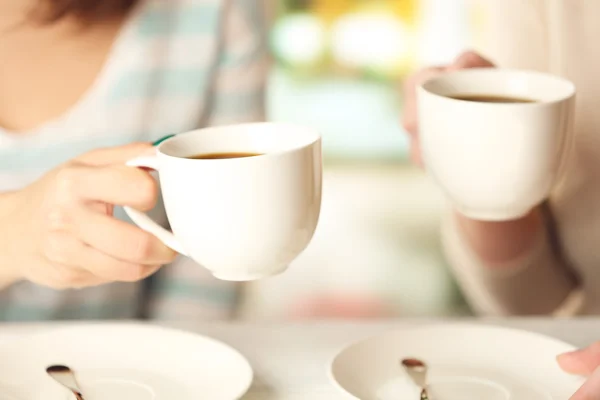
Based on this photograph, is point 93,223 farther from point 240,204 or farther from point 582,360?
point 582,360

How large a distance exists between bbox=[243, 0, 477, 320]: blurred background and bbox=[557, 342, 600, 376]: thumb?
1779 mm

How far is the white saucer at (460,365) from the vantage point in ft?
1.90

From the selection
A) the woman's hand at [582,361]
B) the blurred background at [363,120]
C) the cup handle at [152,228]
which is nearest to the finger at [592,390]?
the woman's hand at [582,361]

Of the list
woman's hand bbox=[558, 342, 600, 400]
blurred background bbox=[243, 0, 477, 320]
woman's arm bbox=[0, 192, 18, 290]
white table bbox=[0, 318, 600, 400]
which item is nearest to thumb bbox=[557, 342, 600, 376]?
woman's hand bbox=[558, 342, 600, 400]

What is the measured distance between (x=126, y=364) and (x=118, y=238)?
12 cm

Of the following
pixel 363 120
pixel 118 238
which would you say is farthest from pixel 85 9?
pixel 363 120

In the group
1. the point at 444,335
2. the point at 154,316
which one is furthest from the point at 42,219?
the point at 154,316

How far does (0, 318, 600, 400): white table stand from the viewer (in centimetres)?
61

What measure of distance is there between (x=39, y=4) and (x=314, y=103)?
188 cm

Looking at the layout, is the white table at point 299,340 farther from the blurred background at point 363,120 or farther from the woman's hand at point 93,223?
the blurred background at point 363,120

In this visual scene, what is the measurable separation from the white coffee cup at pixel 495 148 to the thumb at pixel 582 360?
0.39 feet

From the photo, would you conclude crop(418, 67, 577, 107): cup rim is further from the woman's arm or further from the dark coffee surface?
the woman's arm

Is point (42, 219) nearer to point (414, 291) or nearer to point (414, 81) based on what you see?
point (414, 81)

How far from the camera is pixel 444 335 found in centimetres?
66
